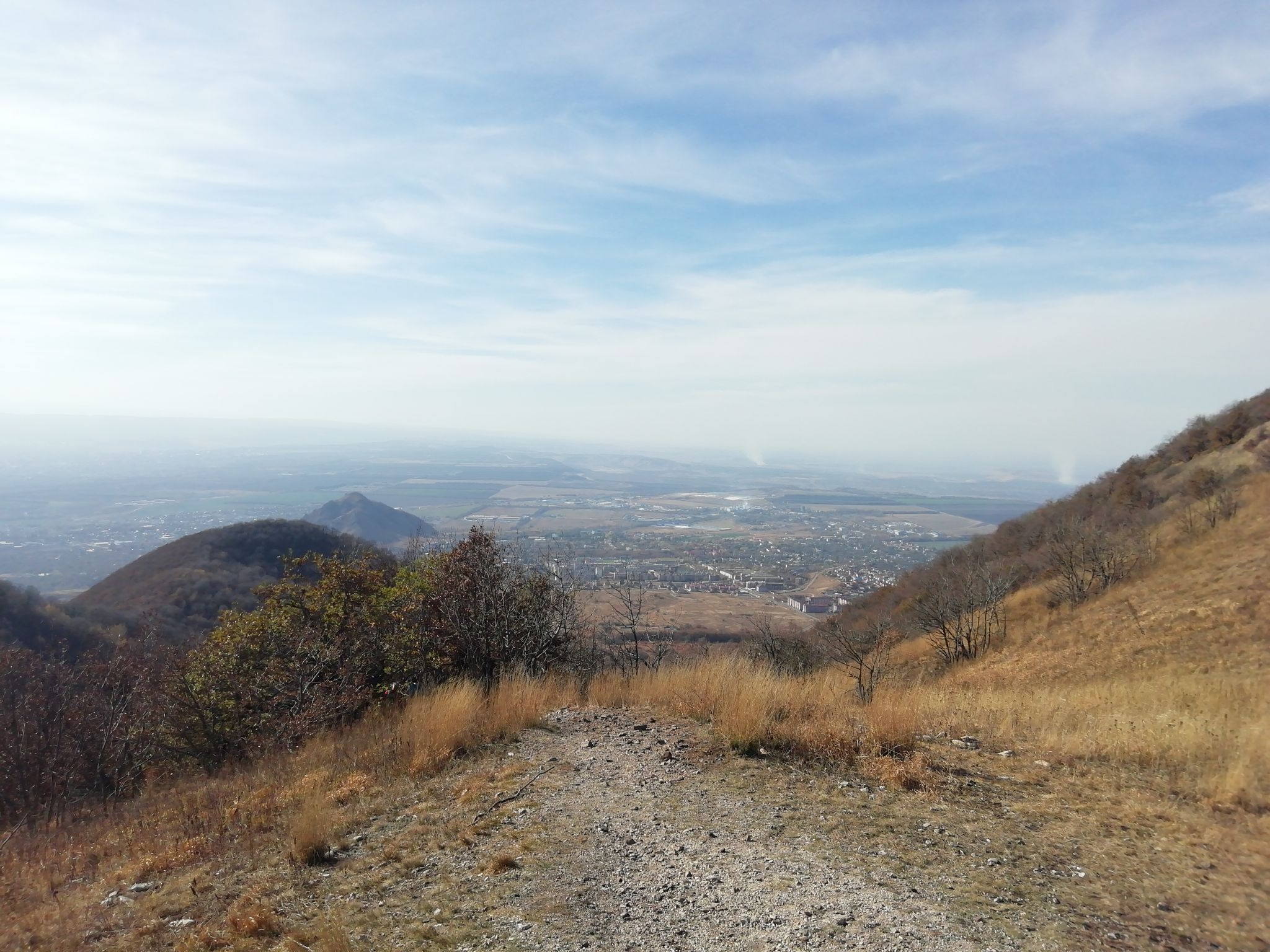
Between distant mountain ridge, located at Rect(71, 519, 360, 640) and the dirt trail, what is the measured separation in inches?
1263

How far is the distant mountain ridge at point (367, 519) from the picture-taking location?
248 ft

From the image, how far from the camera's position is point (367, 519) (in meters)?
80.9

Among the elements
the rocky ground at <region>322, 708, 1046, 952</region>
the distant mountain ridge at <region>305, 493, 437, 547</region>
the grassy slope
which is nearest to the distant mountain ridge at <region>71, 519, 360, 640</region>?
the distant mountain ridge at <region>305, 493, 437, 547</region>

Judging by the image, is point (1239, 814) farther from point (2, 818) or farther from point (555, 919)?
point (2, 818)

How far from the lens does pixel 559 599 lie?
475 inches

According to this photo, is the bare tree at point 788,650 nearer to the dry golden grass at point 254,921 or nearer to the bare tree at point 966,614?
the bare tree at point 966,614

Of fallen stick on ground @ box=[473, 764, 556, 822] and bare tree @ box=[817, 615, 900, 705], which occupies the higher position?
fallen stick on ground @ box=[473, 764, 556, 822]

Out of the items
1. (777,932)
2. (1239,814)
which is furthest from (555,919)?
(1239,814)

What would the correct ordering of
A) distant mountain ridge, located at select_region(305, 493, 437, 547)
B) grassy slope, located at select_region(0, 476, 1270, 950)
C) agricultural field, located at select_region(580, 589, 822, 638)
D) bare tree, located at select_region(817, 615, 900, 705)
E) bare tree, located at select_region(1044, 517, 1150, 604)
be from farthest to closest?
distant mountain ridge, located at select_region(305, 493, 437, 547) < agricultural field, located at select_region(580, 589, 822, 638) < bare tree, located at select_region(1044, 517, 1150, 604) < bare tree, located at select_region(817, 615, 900, 705) < grassy slope, located at select_region(0, 476, 1270, 950)

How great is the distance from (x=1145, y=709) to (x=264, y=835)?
10.2m

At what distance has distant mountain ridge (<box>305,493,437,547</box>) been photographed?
75.6m

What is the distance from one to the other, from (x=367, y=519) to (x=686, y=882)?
3298 inches

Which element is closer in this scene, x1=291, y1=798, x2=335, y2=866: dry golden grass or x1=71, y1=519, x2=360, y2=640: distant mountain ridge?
x1=291, y1=798, x2=335, y2=866: dry golden grass

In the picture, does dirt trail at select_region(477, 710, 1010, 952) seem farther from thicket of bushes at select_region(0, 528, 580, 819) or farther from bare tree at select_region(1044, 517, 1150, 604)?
bare tree at select_region(1044, 517, 1150, 604)
